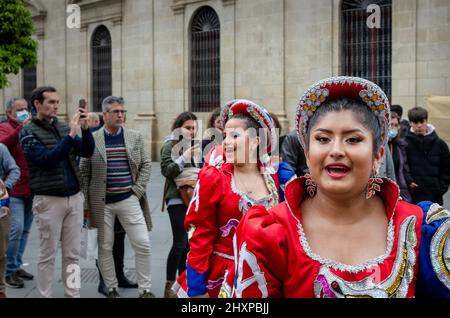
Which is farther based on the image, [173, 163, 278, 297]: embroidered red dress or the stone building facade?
the stone building facade

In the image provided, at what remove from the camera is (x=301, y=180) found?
7.81 ft

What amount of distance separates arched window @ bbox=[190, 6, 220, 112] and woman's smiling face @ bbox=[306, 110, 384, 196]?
1664 cm

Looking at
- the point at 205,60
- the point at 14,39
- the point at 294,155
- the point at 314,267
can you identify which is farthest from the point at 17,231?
the point at 205,60

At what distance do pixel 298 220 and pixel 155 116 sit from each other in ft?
60.2

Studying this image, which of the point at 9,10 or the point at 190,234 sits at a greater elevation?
the point at 9,10

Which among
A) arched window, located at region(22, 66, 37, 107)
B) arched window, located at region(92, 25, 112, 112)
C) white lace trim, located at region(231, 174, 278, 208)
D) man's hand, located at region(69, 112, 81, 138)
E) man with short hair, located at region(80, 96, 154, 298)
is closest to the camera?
white lace trim, located at region(231, 174, 278, 208)

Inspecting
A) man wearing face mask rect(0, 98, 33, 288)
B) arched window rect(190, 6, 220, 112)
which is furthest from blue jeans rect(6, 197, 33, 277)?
arched window rect(190, 6, 220, 112)

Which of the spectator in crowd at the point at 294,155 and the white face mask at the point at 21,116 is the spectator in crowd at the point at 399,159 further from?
the white face mask at the point at 21,116

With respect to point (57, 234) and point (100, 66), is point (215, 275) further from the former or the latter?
point (100, 66)

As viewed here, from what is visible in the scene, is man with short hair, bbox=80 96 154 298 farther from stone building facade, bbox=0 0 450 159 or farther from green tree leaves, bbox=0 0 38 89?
green tree leaves, bbox=0 0 38 89

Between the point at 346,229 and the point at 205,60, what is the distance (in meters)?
Answer: 17.1

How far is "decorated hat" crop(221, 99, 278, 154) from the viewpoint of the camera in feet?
13.5

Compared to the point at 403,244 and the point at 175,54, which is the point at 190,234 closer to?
the point at 403,244
